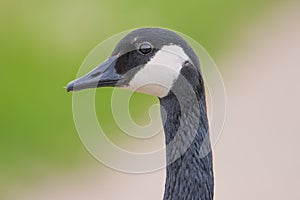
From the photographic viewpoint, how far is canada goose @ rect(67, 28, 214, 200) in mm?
2432

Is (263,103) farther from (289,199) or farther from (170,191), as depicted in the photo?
(170,191)

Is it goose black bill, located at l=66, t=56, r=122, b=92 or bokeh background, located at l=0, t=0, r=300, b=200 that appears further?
bokeh background, located at l=0, t=0, r=300, b=200


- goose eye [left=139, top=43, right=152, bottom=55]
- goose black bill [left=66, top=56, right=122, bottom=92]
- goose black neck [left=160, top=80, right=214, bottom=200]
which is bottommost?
goose black neck [left=160, top=80, right=214, bottom=200]

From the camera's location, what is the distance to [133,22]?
5711 millimetres

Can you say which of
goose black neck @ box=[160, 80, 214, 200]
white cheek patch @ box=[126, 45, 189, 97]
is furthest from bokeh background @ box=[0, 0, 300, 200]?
white cheek patch @ box=[126, 45, 189, 97]

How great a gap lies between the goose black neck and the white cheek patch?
0.05 m

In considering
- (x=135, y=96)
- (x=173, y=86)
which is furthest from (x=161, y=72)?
(x=135, y=96)

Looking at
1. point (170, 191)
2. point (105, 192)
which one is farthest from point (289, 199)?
point (170, 191)

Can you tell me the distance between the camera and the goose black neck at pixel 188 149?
2.51 meters

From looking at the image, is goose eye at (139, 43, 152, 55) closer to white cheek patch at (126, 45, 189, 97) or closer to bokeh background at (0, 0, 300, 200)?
white cheek patch at (126, 45, 189, 97)

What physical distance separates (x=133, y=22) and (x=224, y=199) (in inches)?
67.2

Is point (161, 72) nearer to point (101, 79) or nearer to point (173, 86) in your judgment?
point (173, 86)

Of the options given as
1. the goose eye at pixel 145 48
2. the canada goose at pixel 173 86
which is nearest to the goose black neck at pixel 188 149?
the canada goose at pixel 173 86

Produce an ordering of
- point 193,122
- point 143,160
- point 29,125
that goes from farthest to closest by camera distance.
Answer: point 29,125 < point 143,160 < point 193,122
